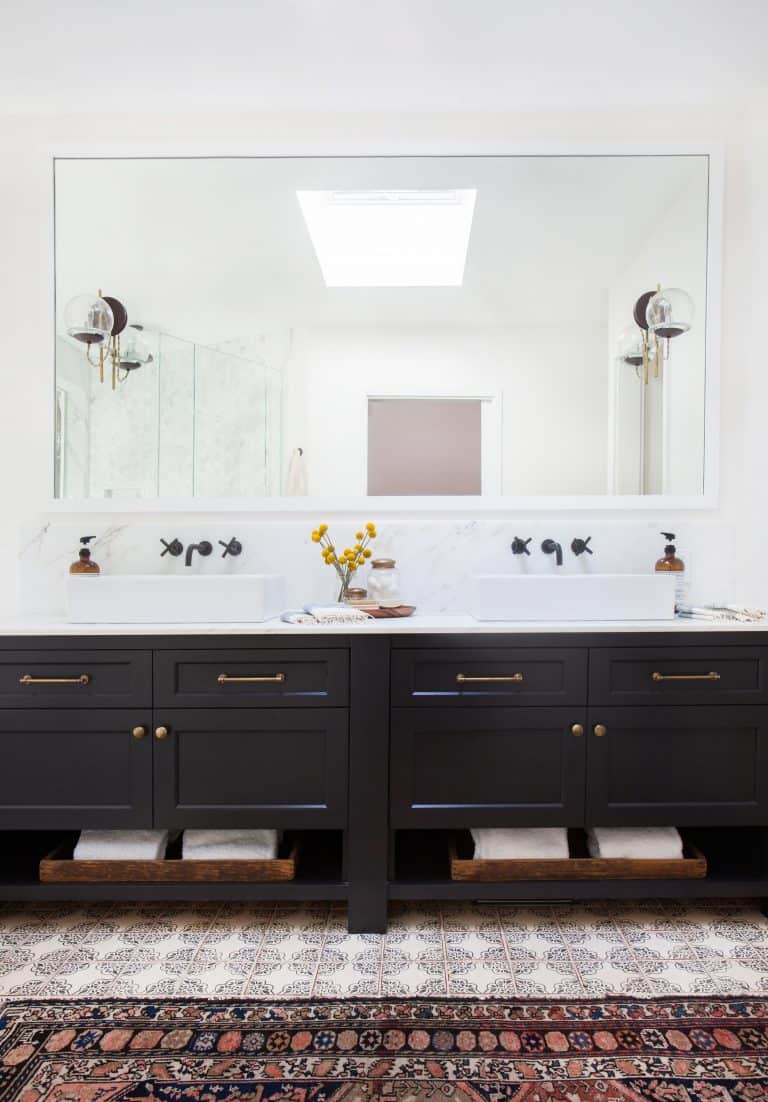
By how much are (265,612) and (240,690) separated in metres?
0.27

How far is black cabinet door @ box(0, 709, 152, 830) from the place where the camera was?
174 centimetres

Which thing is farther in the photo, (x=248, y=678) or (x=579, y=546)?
(x=579, y=546)

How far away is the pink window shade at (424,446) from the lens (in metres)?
2.20

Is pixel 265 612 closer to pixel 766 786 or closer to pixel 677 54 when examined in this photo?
pixel 766 786

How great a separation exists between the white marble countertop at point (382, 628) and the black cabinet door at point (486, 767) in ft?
0.78

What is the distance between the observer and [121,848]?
177 centimetres

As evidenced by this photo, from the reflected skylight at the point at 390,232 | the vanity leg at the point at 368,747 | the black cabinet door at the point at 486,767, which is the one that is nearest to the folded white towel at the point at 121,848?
the vanity leg at the point at 368,747

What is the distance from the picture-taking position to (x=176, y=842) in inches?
75.4

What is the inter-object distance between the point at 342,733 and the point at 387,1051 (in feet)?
2.40

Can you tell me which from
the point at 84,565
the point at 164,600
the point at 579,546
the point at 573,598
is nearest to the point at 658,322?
the point at 579,546

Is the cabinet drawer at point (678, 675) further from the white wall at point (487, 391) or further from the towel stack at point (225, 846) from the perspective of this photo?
the towel stack at point (225, 846)

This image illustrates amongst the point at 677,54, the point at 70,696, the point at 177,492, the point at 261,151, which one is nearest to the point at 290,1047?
the point at 70,696

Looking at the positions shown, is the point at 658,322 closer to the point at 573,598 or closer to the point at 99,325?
the point at 573,598

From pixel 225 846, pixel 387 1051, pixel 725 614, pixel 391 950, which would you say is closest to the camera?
pixel 387 1051
